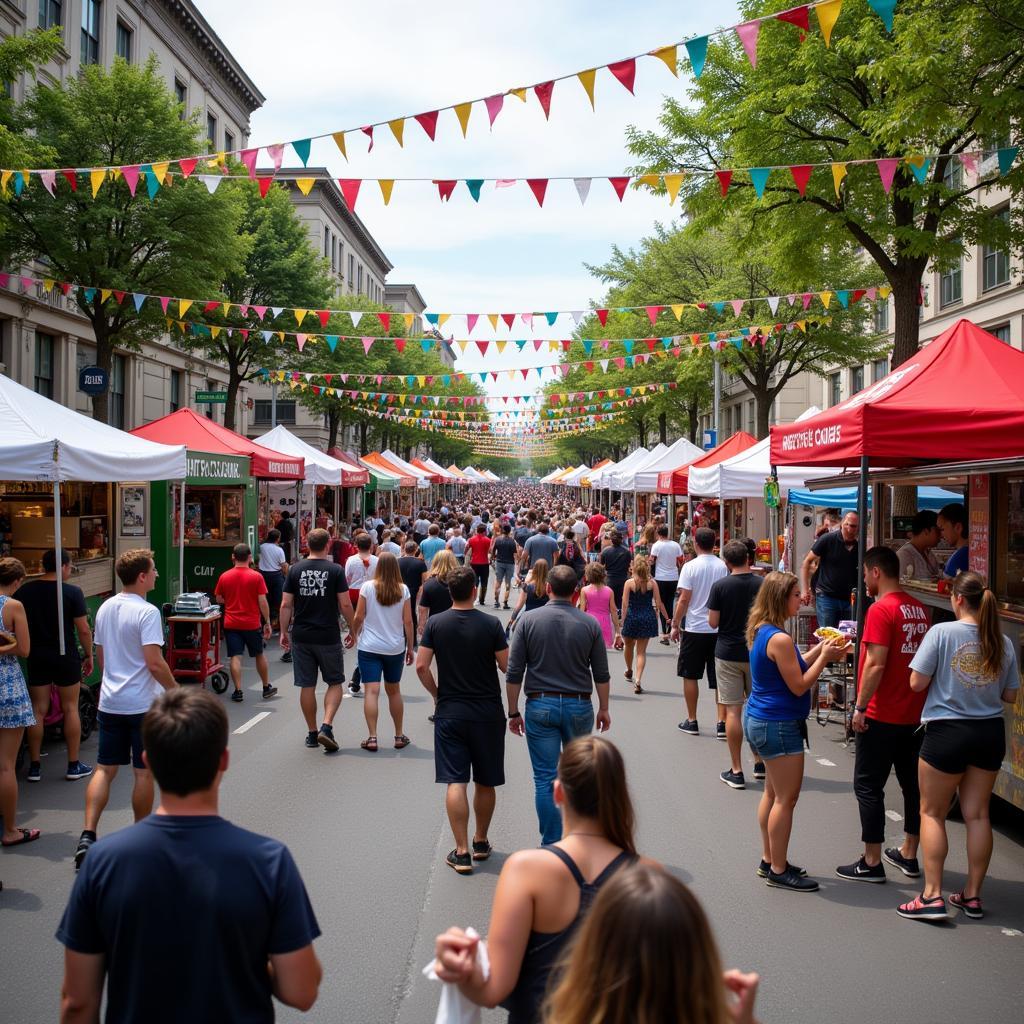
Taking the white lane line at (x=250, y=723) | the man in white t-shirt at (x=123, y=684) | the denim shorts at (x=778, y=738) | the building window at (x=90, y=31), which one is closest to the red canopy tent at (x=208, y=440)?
the white lane line at (x=250, y=723)

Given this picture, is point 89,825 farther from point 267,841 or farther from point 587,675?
point 267,841

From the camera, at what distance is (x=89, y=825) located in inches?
229

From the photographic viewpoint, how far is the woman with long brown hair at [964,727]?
16.9ft

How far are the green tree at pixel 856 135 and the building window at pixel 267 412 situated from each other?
143ft

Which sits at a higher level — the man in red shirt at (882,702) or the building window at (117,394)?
the building window at (117,394)

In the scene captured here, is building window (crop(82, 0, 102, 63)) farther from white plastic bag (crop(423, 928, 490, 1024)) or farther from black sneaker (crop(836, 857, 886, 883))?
white plastic bag (crop(423, 928, 490, 1024))

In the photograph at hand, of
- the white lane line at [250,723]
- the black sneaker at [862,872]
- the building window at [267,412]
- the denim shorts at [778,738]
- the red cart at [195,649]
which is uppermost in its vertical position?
the building window at [267,412]

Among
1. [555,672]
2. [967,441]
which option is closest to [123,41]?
[967,441]

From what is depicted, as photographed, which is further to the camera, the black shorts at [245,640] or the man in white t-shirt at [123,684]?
the black shorts at [245,640]

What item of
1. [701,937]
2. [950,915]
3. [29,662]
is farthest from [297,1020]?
[29,662]

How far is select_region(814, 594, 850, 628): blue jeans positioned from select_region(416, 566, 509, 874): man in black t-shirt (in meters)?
6.19

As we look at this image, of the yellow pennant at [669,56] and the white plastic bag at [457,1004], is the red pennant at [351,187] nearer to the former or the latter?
the yellow pennant at [669,56]

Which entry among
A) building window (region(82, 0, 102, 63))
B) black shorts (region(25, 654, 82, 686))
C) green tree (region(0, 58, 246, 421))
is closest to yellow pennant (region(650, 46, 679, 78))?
black shorts (region(25, 654, 82, 686))

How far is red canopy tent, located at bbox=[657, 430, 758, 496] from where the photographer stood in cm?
1919
